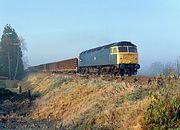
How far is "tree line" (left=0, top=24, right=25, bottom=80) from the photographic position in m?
74.4

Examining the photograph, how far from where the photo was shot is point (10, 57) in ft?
249

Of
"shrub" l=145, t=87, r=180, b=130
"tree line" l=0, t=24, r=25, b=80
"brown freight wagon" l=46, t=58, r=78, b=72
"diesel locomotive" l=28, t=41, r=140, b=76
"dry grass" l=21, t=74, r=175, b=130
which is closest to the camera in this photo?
"shrub" l=145, t=87, r=180, b=130

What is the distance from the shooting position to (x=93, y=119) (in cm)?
1608

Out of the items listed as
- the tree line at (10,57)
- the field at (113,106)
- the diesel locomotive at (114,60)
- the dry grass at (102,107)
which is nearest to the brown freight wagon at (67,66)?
the diesel locomotive at (114,60)

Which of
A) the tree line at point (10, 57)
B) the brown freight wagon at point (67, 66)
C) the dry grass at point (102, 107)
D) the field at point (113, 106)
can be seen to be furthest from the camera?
the tree line at point (10, 57)

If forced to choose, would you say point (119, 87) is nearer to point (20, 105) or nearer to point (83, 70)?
point (20, 105)

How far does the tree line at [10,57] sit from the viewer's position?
74.4 meters

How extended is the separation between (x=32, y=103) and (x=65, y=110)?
8791 mm

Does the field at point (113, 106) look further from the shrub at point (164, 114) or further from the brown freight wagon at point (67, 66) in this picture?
the brown freight wagon at point (67, 66)

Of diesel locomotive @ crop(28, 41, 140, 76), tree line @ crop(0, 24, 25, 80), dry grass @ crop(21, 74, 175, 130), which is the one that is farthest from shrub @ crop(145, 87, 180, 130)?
tree line @ crop(0, 24, 25, 80)

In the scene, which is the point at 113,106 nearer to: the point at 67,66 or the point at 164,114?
the point at 164,114

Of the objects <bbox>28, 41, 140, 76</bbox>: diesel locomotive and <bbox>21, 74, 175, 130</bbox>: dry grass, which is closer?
<bbox>21, 74, 175, 130</bbox>: dry grass

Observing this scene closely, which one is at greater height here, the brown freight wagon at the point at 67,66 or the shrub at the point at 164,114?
the brown freight wagon at the point at 67,66

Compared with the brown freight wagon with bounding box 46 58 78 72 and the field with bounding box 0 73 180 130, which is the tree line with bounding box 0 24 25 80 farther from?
the field with bounding box 0 73 180 130
